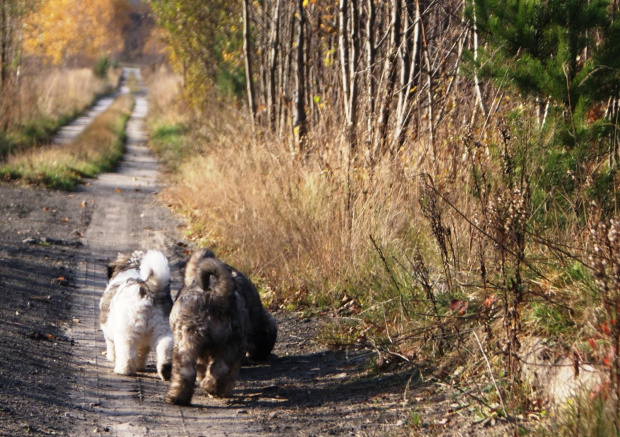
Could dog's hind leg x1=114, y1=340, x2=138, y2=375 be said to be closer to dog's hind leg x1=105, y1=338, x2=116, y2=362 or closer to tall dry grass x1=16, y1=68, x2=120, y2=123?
dog's hind leg x1=105, y1=338, x2=116, y2=362

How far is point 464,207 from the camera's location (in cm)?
801

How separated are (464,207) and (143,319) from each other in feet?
11.0

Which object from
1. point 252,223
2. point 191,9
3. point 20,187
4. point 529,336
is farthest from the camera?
point 191,9

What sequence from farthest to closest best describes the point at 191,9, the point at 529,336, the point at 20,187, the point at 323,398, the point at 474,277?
the point at 191,9 → the point at 20,187 → the point at 474,277 → the point at 323,398 → the point at 529,336

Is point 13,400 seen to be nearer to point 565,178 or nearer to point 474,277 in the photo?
point 474,277

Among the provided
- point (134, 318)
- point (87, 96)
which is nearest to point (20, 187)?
point (134, 318)

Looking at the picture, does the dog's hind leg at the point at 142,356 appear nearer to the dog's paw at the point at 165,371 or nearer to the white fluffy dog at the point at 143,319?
the white fluffy dog at the point at 143,319

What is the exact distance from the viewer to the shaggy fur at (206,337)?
5.97 m

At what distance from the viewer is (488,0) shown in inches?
282

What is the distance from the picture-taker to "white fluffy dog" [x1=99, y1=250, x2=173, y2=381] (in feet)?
22.0

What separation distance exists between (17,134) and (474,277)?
19950 mm

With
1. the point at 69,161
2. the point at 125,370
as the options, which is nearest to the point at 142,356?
the point at 125,370

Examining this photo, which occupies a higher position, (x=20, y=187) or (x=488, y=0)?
(x=488, y=0)

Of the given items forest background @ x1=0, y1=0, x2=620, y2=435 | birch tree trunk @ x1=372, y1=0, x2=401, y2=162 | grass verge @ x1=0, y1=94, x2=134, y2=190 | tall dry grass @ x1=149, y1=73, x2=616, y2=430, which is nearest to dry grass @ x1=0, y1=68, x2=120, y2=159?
grass verge @ x1=0, y1=94, x2=134, y2=190
